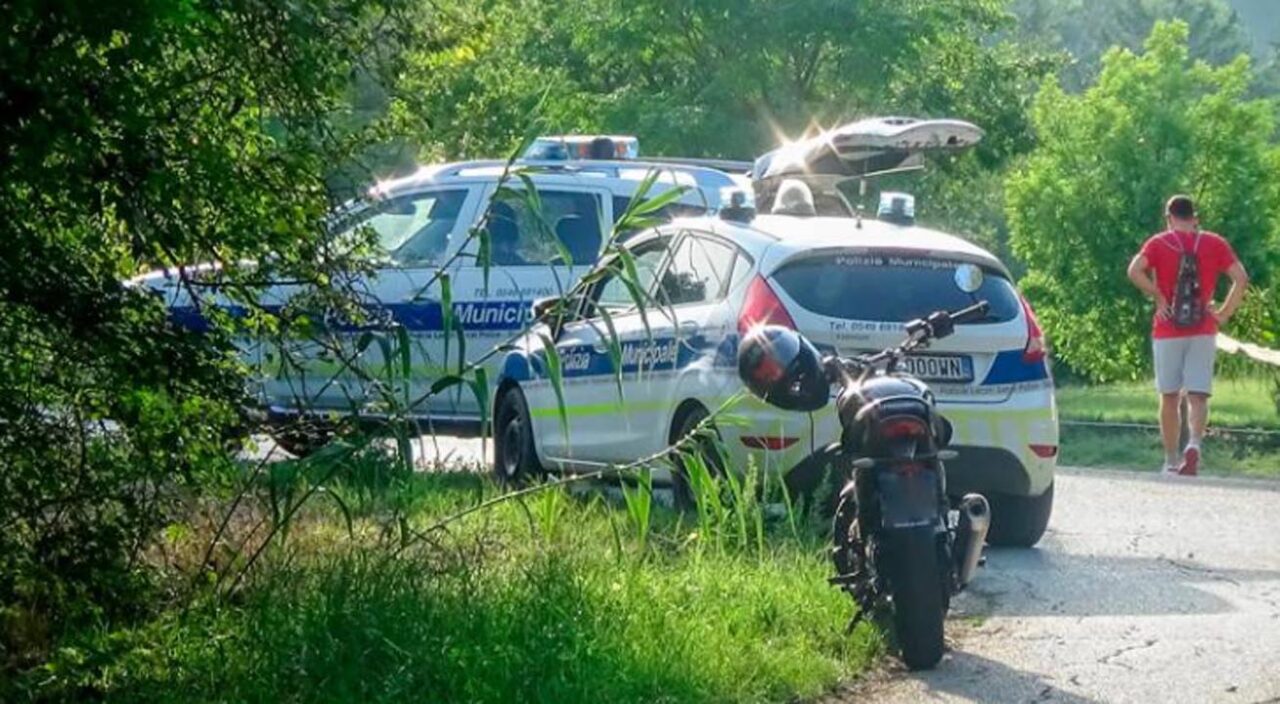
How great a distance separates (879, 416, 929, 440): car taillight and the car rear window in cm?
278

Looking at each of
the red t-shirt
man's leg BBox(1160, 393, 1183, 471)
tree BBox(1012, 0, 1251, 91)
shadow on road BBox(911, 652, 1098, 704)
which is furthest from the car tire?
tree BBox(1012, 0, 1251, 91)

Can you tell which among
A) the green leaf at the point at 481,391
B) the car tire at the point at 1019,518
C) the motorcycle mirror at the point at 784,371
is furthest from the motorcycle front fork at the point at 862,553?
the car tire at the point at 1019,518

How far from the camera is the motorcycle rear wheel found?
337 inches

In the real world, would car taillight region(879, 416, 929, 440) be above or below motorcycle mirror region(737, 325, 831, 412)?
below

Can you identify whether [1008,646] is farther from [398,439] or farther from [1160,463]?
[1160,463]

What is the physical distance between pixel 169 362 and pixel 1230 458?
16.2m

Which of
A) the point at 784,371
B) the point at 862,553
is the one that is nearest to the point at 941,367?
the point at 784,371

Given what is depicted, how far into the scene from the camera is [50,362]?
8.13m

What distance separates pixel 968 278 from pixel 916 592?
10.9ft

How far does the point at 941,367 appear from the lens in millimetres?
11758

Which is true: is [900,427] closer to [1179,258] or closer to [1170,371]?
[1179,258]

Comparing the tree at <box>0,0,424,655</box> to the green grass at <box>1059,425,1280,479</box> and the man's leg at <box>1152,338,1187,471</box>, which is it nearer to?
the man's leg at <box>1152,338,1187,471</box>

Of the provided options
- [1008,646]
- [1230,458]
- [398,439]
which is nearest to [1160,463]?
[1230,458]

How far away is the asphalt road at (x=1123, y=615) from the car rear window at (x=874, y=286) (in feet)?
4.08
